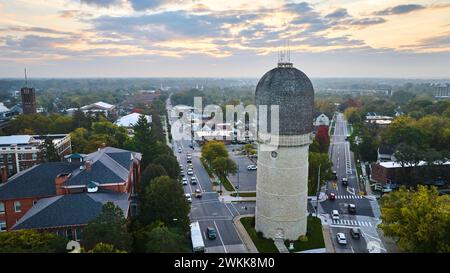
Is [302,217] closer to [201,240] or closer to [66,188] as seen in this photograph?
[201,240]

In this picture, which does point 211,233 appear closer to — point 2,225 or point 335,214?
point 335,214

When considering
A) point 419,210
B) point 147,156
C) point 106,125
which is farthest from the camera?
point 106,125

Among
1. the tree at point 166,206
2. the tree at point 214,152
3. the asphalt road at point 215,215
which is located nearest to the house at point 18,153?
the tree at point 214,152

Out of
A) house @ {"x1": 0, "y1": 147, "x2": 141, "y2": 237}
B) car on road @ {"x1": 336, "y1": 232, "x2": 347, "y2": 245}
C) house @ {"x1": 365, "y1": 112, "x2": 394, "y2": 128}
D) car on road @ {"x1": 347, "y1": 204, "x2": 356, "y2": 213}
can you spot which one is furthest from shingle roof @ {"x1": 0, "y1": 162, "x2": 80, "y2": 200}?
house @ {"x1": 365, "y1": 112, "x2": 394, "y2": 128}

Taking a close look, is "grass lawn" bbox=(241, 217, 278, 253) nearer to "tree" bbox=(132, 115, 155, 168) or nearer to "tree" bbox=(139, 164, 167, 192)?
"tree" bbox=(139, 164, 167, 192)

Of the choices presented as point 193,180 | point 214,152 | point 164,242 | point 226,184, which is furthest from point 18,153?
point 164,242

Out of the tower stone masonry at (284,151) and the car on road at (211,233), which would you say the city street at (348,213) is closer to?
the tower stone masonry at (284,151)
